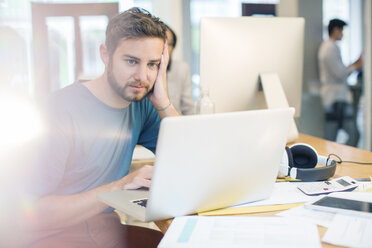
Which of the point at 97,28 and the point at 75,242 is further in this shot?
the point at 97,28

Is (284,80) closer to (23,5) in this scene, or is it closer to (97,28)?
(23,5)

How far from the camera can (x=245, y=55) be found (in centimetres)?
154

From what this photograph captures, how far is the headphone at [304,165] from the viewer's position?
1.15 metres

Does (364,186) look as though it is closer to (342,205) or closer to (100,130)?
(342,205)

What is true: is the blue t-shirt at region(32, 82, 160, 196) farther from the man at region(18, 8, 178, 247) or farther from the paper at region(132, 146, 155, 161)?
the paper at region(132, 146, 155, 161)

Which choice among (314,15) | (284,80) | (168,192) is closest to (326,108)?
(314,15)

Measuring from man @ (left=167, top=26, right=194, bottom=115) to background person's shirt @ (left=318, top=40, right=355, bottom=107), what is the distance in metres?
1.33

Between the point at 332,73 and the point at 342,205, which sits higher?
the point at 332,73

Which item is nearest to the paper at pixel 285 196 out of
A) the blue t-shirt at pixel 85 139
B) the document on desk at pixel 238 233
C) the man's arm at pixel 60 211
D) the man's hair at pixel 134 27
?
the document on desk at pixel 238 233

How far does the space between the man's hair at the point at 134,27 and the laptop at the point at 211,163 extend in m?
0.65

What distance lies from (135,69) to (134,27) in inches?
5.8

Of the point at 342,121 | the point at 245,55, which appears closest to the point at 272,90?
the point at 245,55

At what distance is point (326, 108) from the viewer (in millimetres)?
3668

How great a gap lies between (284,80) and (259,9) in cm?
221
